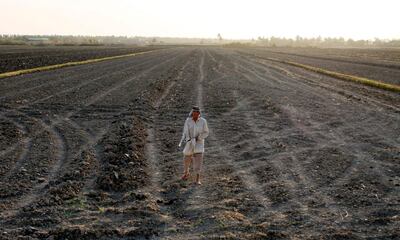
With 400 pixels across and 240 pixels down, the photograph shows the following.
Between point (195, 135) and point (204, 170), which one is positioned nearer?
point (195, 135)

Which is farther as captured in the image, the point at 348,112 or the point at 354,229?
the point at 348,112

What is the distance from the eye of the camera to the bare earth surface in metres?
7.63

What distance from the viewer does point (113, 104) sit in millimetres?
19891

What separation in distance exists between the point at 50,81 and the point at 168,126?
14.7 m

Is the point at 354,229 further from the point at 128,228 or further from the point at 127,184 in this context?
the point at 127,184

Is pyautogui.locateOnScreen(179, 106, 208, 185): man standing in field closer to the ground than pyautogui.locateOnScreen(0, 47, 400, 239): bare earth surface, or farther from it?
farther from it

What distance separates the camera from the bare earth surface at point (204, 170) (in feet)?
25.0

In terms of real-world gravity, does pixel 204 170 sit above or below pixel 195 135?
below

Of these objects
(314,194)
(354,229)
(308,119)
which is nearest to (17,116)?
(308,119)

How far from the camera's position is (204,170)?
1077 cm

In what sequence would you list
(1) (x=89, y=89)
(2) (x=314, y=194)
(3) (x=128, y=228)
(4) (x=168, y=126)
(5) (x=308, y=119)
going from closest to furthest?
(3) (x=128, y=228) < (2) (x=314, y=194) < (4) (x=168, y=126) < (5) (x=308, y=119) < (1) (x=89, y=89)

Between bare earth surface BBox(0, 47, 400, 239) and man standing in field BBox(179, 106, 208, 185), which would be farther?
man standing in field BBox(179, 106, 208, 185)

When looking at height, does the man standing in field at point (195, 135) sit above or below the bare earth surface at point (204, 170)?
above

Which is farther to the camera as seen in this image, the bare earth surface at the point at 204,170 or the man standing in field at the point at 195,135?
the man standing in field at the point at 195,135
